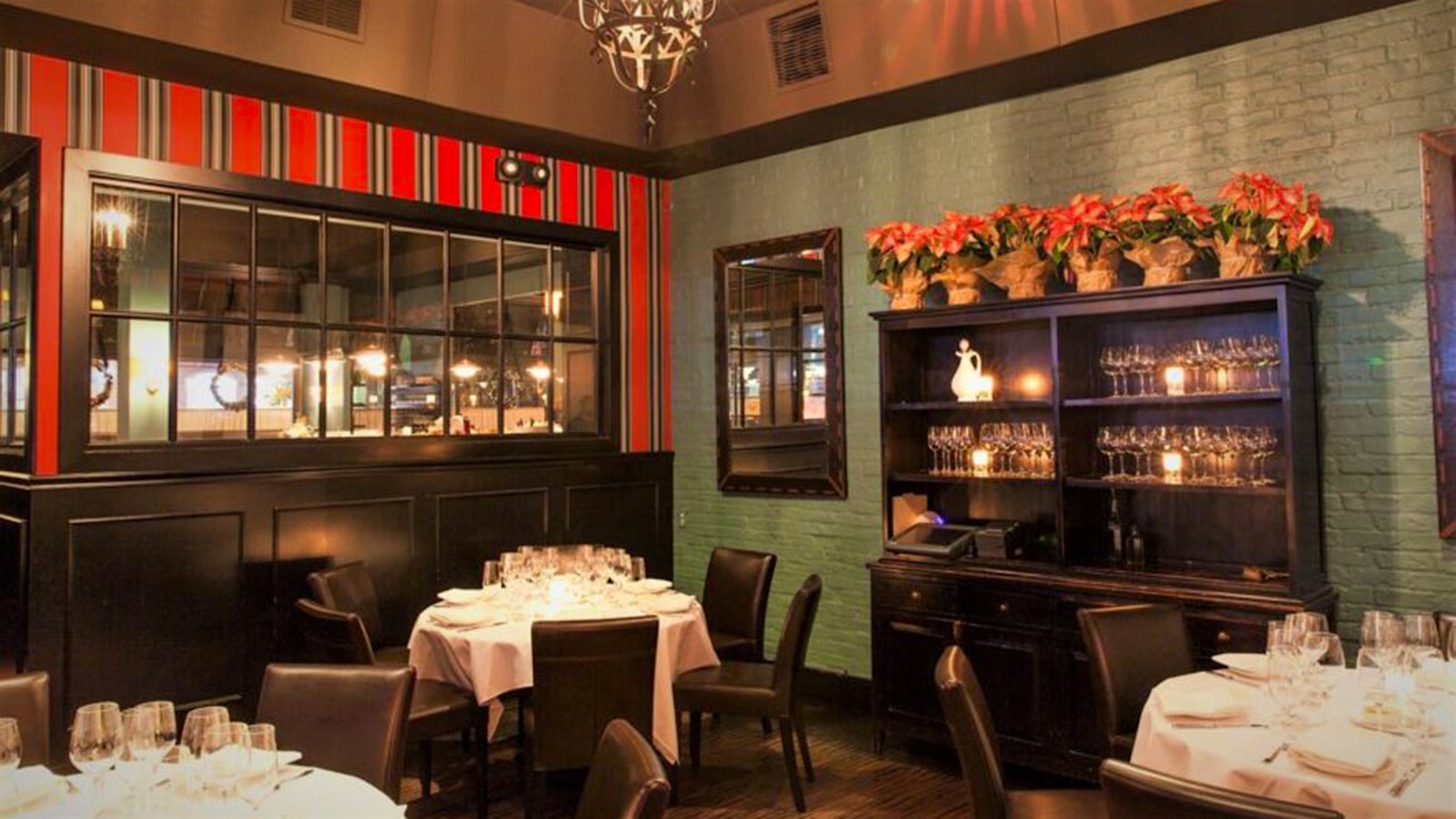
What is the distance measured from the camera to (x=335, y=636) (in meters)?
3.97

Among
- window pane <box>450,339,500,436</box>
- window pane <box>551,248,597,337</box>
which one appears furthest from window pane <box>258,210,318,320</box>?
window pane <box>551,248,597,337</box>

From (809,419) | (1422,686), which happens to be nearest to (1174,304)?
(1422,686)

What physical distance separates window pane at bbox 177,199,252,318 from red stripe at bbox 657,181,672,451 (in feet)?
8.13

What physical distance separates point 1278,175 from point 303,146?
14.5 feet

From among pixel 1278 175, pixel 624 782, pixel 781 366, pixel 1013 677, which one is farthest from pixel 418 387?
pixel 1278 175

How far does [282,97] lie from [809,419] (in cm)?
316

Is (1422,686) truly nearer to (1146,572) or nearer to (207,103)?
(1146,572)

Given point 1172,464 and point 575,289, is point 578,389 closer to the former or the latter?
point 575,289

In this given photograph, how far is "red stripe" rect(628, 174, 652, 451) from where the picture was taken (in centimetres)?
649

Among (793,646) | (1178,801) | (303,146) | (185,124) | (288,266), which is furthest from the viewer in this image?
(288,266)

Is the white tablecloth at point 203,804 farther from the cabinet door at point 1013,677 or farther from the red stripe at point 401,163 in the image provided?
the red stripe at point 401,163

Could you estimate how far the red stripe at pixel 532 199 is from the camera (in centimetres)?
593

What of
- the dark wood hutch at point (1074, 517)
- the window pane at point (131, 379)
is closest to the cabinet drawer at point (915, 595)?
the dark wood hutch at point (1074, 517)

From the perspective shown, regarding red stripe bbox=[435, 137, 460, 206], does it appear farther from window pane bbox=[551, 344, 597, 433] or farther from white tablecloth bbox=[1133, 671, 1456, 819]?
white tablecloth bbox=[1133, 671, 1456, 819]
